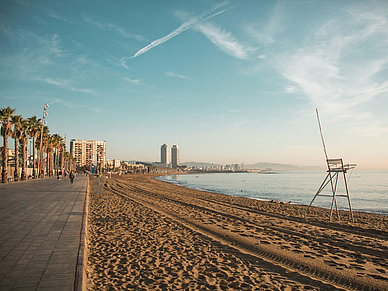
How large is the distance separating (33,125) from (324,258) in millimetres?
42765

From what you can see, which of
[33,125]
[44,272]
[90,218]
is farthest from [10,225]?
[33,125]

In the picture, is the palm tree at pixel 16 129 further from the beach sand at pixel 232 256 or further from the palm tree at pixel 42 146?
the beach sand at pixel 232 256

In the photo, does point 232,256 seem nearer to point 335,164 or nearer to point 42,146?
point 335,164

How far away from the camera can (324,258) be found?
19.1ft

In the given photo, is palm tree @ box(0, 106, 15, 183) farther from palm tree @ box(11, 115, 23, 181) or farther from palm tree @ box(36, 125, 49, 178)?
palm tree @ box(36, 125, 49, 178)

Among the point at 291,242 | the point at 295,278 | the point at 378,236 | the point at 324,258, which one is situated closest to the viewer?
the point at 295,278

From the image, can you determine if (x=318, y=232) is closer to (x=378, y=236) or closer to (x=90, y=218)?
(x=378, y=236)

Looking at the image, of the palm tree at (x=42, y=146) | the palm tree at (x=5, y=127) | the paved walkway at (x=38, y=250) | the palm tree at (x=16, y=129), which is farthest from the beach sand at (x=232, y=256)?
the palm tree at (x=42, y=146)

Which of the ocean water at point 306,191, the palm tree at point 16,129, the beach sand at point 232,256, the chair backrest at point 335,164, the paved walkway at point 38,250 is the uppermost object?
the palm tree at point 16,129

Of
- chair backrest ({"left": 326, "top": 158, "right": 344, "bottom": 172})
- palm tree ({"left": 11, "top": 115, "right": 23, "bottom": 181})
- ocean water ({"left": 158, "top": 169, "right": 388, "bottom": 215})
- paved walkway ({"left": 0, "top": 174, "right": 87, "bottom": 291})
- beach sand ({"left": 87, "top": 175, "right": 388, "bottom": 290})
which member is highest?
palm tree ({"left": 11, "top": 115, "right": 23, "bottom": 181})

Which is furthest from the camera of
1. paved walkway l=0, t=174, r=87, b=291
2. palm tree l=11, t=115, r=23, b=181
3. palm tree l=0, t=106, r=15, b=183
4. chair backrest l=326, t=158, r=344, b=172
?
palm tree l=11, t=115, r=23, b=181

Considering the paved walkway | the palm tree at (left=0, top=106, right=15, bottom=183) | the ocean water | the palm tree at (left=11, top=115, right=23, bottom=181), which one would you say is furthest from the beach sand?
the palm tree at (left=11, top=115, right=23, bottom=181)

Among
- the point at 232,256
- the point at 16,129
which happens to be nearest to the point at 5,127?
the point at 16,129

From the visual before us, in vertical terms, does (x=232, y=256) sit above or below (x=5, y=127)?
below
